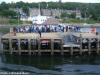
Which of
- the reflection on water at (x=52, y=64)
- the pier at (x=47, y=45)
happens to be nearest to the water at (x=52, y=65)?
the reflection on water at (x=52, y=64)

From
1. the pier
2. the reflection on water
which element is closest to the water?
the reflection on water

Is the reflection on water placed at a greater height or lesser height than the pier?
lesser

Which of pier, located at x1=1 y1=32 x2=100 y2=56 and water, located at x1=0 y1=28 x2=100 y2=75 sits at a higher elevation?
pier, located at x1=1 y1=32 x2=100 y2=56

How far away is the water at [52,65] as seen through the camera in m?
19.5

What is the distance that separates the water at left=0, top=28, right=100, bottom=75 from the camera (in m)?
19.5

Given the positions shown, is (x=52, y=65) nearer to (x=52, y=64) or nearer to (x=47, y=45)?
(x=52, y=64)

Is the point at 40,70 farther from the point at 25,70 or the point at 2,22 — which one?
the point at 2,22

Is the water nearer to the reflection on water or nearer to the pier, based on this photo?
the reflection on water

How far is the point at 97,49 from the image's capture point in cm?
2598

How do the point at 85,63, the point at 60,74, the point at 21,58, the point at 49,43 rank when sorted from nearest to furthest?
1. the point at 60,74
2. the point at 85,63
3. the point at 21,58
4. the point at 49,43

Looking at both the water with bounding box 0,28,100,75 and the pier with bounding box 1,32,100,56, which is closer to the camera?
the water with bounding box 0,28,100,75

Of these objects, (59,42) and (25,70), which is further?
(59,42)

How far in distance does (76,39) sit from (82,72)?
343 inches

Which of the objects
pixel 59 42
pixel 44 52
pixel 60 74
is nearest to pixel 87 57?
pixel 59 42
